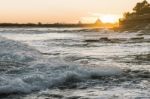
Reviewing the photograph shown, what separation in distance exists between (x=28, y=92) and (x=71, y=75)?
244 centimetres

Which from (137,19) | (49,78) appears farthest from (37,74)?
(137,19)

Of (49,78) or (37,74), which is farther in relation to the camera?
(37,74)

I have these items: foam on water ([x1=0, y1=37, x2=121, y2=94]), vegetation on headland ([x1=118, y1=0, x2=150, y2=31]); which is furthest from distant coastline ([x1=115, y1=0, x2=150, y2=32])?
foam on water ([x1=0, y1=37, x2=121, y2=94])

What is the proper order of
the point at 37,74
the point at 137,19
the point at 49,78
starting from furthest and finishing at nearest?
the point at 137,19
the point at 37,74
the point at 49,78

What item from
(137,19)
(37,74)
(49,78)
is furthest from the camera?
(137,19)

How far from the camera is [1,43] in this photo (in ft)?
61.6

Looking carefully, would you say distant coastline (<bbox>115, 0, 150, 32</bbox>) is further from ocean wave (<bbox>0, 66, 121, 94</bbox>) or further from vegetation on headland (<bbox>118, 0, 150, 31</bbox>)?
ocean wave (<bbox>0, 66, 121, 94</bbox>)

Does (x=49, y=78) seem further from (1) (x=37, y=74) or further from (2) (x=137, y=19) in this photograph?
(2) (x=137, y=19)

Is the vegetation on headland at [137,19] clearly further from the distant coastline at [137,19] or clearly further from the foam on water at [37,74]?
the foam on water at [37,74]

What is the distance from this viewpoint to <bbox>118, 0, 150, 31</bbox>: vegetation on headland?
292ft

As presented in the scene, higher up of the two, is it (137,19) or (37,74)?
(37,74)

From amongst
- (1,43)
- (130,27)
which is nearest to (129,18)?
(130,27)

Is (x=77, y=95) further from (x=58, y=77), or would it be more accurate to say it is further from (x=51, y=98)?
(x=58, y=77)

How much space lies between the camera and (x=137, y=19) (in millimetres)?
93938
